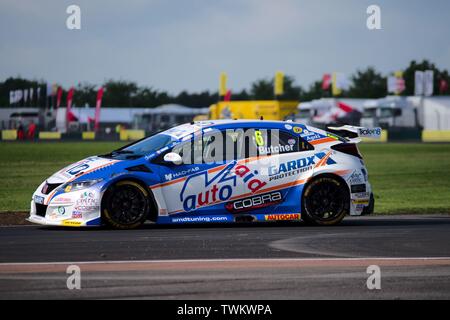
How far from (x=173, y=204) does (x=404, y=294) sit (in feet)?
18.5

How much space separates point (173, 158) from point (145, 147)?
65 centimetres

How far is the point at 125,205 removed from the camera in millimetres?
12891

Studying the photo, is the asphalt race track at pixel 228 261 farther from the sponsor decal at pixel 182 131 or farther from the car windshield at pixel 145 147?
the sponsor decal at pixel 182 131

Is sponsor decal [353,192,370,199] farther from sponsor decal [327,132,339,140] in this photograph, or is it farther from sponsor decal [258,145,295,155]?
sponsor decal [258,145,295,155]

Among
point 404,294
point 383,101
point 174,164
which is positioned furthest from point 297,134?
point 383,101

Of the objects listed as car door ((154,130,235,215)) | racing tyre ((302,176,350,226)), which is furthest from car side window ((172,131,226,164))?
racing tyre ((302,176,350,226))

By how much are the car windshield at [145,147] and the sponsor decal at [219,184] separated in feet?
2.06

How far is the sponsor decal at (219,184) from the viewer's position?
1318cm

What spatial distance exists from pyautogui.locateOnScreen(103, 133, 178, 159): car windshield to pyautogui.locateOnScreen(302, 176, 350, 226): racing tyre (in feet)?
Result: 6.51

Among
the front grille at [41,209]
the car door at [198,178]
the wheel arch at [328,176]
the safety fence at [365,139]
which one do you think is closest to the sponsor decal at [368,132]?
the wheel arch at [328,176]

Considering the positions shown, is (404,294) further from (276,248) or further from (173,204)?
(173,204)

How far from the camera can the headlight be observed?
12719 millimetres

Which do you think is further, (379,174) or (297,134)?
(379,174)
